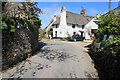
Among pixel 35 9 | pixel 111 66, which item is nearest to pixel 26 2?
pixel 35 9

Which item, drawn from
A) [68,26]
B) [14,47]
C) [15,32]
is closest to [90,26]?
[68,26]

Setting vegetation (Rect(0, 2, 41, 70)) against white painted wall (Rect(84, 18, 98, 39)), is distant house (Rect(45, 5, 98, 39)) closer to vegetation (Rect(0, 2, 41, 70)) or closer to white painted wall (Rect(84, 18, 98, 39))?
white painted wall (Rect(84, 18, 98, 39))

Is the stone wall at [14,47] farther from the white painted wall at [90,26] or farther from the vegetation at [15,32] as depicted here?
the white painted wall at [90,26]

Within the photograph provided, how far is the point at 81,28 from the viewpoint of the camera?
111 feet

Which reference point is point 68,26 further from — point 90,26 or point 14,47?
point 14,47

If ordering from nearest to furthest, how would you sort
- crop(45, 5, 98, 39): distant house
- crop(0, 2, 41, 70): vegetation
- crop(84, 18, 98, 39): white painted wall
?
crop(0, 2, 41, 70): vegetation → crop(84, 18, 98, 39): white painted wall → crop(45, 5, 98, 39): distant house

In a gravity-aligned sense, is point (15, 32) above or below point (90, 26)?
below

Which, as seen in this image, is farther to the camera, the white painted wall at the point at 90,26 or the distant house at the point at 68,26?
the distant house at the point at 68,26

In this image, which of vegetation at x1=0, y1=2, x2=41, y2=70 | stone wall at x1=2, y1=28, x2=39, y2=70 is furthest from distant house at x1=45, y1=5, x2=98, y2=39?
stone wall at x1=2, y1=28, x2=39, y2=70

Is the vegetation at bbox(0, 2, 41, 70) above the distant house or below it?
below

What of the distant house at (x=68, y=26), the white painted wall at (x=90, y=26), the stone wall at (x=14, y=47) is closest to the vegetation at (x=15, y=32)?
the stone wall at (x=14, y=47)

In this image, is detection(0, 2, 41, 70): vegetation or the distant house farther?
the distant house

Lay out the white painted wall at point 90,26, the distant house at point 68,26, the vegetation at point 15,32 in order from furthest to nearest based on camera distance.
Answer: the distant house at point 68,26 → the white painted wall at point 90,26 → the vegetation at point 15,32

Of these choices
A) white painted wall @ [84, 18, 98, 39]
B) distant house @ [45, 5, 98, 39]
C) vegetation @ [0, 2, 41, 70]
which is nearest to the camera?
vegetation @ [0, 2, 41, 70]
